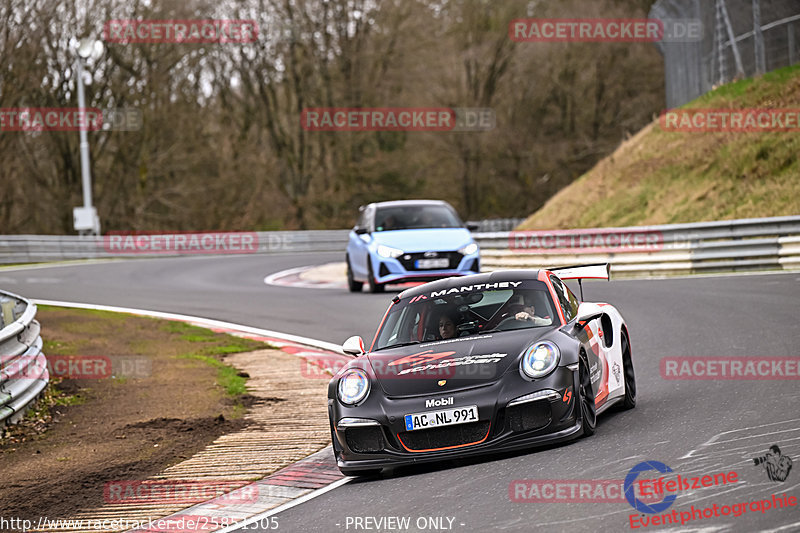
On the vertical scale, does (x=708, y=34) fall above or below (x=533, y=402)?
above

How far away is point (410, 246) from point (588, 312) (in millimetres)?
11492

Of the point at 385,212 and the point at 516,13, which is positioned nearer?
the point at 385,212

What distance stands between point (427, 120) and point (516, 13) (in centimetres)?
641

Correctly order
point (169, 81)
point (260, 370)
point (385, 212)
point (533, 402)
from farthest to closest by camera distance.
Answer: point (169, 81), point (385, 212), point (260, 370), point (533, 402)

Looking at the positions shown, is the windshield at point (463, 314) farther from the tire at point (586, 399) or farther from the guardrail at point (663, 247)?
the guardrail at point (663, 247)

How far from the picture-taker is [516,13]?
51.8 m

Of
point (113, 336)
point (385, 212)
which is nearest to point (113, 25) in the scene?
point (385, 212)

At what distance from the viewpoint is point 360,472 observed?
748cm

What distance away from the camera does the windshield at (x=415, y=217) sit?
68.4 ft

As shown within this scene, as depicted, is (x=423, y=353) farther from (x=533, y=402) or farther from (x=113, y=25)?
(x=113, y=25)
